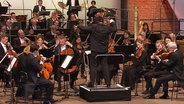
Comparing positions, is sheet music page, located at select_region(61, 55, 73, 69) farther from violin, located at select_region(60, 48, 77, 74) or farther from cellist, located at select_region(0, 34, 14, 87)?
cellist, located at select_region(0, 34, 14, 87)

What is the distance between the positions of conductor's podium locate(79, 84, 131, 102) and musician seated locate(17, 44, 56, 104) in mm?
987

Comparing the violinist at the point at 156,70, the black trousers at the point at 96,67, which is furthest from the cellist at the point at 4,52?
the violinist at the point at 156,70

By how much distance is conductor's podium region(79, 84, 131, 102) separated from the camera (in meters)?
11.2

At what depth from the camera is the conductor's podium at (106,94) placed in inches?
442

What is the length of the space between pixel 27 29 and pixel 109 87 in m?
5.04

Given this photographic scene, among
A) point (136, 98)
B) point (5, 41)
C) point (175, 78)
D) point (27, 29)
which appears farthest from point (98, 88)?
point (27, 29)

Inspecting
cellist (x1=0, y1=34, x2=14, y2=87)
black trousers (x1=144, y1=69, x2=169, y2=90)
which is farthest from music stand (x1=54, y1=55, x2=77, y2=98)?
black trousers (x1=144, y1=69, x2=169, y2=90)

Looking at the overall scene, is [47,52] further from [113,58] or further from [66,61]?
[113,58]

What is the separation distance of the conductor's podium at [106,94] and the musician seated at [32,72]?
3.24 feet

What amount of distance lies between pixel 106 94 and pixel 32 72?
1869 millimetres

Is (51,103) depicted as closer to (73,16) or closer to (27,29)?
(27,29)

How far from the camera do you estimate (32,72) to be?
1056 cm

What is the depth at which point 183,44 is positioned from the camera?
14391mm

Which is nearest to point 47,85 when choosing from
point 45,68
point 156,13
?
point 45,68
